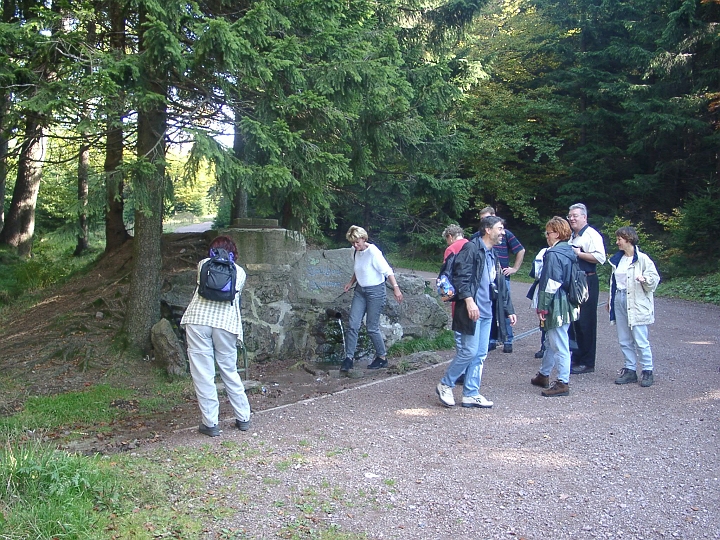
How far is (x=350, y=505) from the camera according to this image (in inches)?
161

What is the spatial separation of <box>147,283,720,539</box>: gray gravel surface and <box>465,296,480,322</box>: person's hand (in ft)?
3.04

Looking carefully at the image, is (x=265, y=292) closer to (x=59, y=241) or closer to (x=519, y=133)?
(x=59, y=241)

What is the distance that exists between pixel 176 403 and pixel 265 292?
247 centimetres

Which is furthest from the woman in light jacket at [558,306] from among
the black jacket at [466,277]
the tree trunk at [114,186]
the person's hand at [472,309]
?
the tree trunk at [114,186]

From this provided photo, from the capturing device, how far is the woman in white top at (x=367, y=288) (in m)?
7.96

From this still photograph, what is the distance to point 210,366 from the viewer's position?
5582mm

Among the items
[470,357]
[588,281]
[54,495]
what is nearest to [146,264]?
[470,357]

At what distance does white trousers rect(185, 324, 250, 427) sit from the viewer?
5.50m

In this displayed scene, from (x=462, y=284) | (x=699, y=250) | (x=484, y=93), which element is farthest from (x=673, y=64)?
(x=462, y=284)

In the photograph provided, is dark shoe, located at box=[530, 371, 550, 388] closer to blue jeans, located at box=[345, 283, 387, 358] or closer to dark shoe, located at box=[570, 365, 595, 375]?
dark shoe, located at box=[570, 365, 595, 375]

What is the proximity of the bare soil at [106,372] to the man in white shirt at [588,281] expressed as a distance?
7.50ft

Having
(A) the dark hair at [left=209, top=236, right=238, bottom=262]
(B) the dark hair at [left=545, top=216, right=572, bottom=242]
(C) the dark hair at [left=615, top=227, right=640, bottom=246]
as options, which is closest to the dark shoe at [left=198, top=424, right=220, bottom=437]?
(A) the dark hair at [left=209, top=236, right=238, bottom=262]

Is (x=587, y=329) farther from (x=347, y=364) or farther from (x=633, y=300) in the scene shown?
(x=347, y=364)

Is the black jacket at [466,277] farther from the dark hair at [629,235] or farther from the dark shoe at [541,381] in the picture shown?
the dark hair at [629,235]
